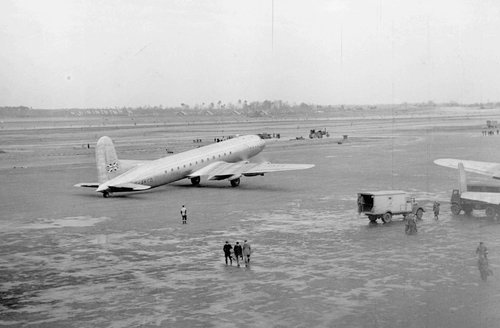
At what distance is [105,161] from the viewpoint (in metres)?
45.1

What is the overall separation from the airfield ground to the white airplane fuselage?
142 cm

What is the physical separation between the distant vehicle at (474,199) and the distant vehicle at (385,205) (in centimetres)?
252

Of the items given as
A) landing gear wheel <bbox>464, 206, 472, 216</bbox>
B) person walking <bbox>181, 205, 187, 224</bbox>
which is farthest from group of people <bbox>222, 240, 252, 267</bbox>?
landing gear wheel <bbox>464, 206, 472, 216</bbox>

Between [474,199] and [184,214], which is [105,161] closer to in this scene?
[184,214]

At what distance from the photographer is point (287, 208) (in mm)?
39688

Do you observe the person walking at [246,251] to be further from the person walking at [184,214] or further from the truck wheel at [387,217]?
the truck wheel at [387,217]

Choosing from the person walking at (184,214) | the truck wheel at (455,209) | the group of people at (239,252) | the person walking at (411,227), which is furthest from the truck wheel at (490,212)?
the person walking at (184,214)

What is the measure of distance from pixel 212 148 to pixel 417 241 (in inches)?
1121

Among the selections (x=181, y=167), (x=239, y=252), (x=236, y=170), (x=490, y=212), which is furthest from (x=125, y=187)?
(x=490, y=212)

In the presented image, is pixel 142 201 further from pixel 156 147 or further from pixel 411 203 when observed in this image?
pixel 156 147

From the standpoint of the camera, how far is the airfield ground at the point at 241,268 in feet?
63.0

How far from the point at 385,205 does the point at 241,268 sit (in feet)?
40.8

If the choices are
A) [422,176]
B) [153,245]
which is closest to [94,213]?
[153,245]

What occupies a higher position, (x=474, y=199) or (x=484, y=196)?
(x=484, y=196)
